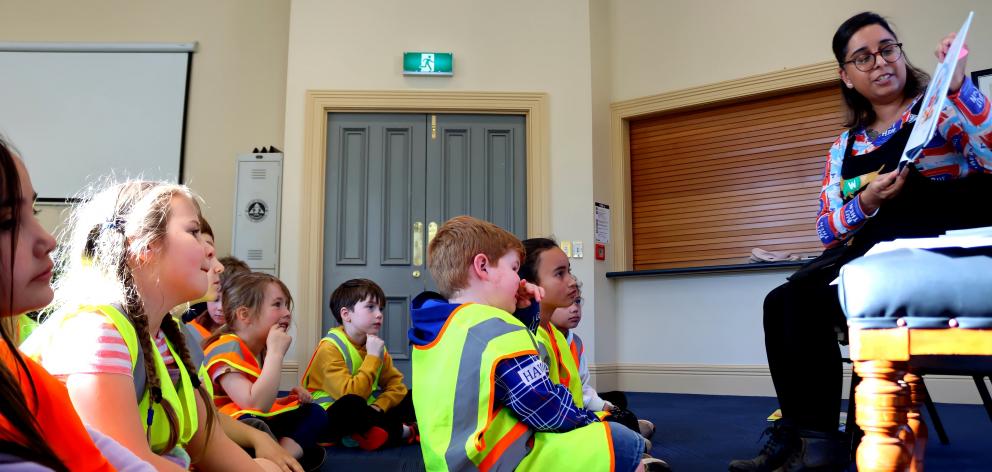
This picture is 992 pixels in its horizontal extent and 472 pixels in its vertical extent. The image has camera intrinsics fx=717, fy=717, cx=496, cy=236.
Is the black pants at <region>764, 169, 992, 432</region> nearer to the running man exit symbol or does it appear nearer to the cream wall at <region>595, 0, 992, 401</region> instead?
the cream wall at <region>595, 0, 992, 401</region>

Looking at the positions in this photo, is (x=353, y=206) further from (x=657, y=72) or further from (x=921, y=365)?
(x=921, y=365)

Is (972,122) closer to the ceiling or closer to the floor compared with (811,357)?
closer to the ceiling

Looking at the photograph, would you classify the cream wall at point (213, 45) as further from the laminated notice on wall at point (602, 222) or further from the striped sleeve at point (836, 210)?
the striped sleeve at point (836, 210)

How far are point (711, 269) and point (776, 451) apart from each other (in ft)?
10.7

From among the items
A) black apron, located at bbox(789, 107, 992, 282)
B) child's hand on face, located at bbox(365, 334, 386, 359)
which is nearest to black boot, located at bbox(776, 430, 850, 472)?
black apron, located at bbox(789, 107, 992, 282)

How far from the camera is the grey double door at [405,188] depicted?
201 inches

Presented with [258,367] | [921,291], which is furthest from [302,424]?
[921,291]

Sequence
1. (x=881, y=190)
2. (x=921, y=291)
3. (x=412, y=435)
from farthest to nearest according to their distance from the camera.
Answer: (x=412, y=435)
(x=881, y=190)
(x=921, y=291)

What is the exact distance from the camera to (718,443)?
261 centimetres

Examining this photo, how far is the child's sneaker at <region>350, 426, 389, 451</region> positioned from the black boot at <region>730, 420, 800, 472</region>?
132 cm

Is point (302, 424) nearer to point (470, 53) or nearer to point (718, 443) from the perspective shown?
point (718, 443)

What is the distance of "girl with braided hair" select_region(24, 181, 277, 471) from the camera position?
0.96 metres

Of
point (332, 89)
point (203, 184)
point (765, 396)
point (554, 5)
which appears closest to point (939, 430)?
point (765, 396)

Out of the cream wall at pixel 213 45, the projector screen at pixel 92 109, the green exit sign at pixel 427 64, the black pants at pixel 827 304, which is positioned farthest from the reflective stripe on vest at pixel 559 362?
the projector screen at pixel 92 109
